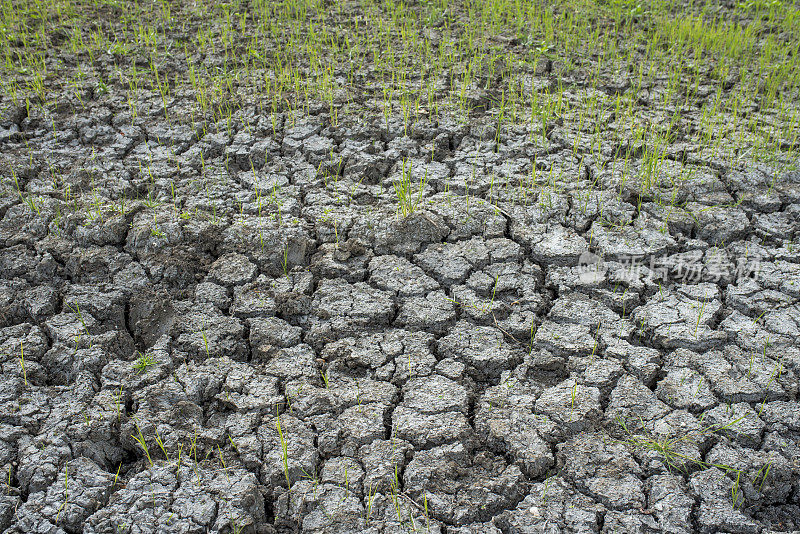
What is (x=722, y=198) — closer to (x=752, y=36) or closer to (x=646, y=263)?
(x=646, y=263)

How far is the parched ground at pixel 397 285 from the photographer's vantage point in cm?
190

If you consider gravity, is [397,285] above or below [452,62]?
below

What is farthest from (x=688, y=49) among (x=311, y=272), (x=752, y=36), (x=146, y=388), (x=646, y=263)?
(x=146, y=388)

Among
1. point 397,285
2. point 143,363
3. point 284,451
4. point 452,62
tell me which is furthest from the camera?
point 452,62

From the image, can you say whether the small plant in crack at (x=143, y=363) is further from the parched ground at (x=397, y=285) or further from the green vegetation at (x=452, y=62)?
the green vegetation at (x=452, y=62)

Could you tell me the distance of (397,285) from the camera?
8.55 feet

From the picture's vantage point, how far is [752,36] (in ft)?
15.1

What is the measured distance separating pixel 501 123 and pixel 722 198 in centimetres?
121

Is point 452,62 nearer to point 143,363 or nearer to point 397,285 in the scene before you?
point 397,285

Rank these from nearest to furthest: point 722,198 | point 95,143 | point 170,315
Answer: point 170,315 → point 722,198 → point 95,143

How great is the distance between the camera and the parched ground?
190 centimetres
